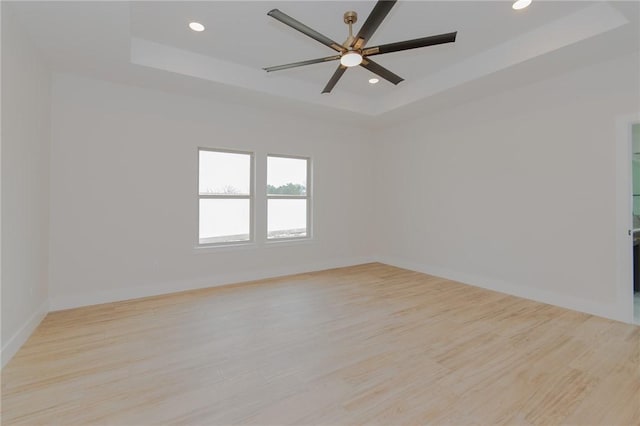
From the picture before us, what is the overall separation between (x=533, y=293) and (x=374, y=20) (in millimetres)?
3738

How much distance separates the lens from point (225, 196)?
179 inches

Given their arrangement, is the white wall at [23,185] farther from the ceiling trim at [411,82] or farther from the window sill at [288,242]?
the window sill at [288,242]

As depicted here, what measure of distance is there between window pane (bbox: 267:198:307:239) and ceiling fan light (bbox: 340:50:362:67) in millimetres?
2843

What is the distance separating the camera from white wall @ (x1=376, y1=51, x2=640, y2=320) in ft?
10.5

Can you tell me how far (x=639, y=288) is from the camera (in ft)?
12.2

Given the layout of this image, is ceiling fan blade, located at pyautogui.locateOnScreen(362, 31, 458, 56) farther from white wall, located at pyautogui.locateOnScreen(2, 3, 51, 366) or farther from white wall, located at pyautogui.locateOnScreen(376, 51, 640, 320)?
white wall, located at pyautogui.locateOnScreen(2, 3, 51, 366)

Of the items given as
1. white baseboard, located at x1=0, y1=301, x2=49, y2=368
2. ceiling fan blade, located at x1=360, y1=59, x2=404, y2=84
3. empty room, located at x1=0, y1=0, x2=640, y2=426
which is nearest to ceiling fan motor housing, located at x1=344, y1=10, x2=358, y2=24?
empty room, located at x1=0, y1=0, x2=640, y2=426

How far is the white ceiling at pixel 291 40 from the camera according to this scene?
2.63m

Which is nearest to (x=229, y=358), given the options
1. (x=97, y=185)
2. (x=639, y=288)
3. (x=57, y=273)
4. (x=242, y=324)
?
(x=242, y=324)

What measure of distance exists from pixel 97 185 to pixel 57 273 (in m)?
1.10

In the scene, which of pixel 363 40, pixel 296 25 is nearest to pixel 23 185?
pixel 296 25

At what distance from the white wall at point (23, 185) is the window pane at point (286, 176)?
281cm

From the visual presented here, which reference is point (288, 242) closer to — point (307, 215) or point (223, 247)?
point (307, 215)

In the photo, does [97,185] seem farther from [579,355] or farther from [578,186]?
[578,186]
